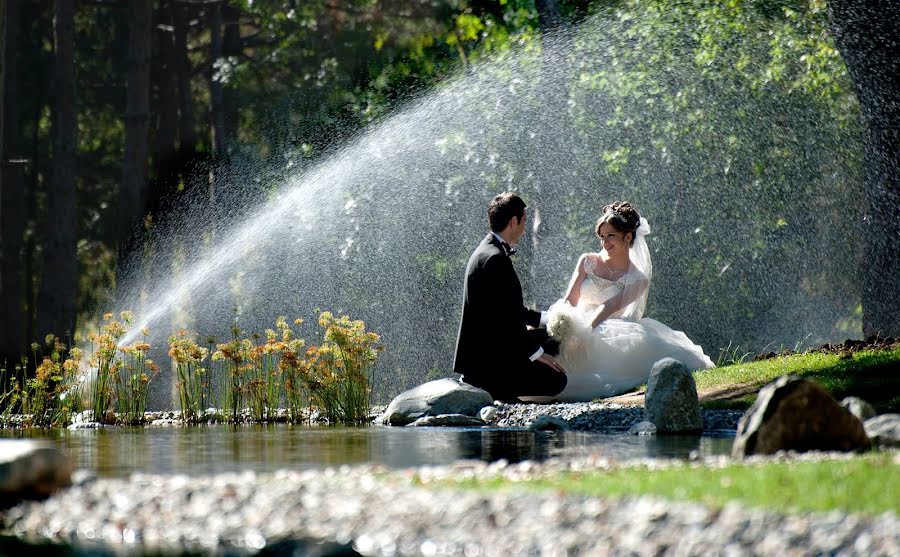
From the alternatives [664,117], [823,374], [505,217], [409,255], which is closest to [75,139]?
[409,255]

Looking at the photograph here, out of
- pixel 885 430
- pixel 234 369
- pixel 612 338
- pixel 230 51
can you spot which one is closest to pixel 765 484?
pixel 885 430

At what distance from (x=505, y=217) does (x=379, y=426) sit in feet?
8.04

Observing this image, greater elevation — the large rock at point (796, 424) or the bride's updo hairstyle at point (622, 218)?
the bride's updo hairstyle at point (622, 218)

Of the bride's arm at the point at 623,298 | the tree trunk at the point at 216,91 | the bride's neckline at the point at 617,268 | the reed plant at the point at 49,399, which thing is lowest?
the reed plant at the point at 49,399

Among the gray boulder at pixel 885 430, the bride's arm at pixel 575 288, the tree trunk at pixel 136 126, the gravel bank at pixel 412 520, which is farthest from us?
the tree trunk at pixel 136 126

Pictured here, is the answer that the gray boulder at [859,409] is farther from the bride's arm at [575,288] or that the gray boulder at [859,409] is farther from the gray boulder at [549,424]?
the bride's arm at [575,288]

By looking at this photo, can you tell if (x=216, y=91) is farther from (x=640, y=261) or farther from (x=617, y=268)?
(x=640, y=261)

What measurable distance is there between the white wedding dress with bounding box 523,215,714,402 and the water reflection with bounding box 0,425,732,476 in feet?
8.08

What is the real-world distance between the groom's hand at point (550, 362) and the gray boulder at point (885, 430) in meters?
5.43

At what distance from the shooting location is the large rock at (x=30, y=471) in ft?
23.9

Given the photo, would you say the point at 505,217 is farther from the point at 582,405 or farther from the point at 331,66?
the point at 331,66

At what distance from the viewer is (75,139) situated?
1016 inches

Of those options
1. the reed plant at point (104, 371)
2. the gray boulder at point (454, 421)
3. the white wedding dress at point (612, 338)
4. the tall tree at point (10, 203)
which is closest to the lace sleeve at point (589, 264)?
the white wedding dress at point (612, 338)

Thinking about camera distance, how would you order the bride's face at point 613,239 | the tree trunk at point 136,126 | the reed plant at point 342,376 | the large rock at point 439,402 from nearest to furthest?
the large rock at point 439,402 < the reed plant at point 342,376 < the bride's face at point 613,239 < the tree trunk at point 136,126
